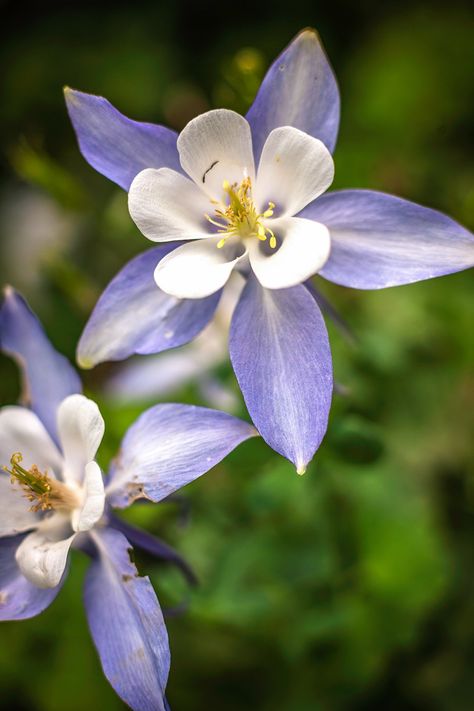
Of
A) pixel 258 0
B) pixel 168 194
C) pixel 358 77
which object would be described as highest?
pixel 168 194

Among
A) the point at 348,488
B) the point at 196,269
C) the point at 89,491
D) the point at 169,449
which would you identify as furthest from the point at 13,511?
the point at 348,488

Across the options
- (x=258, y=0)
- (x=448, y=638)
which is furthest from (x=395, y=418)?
(x=258, y=0)

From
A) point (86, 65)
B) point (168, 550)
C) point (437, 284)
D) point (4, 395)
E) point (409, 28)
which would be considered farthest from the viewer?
point (86, 65)

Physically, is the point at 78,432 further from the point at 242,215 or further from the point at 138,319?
the point at 242,215

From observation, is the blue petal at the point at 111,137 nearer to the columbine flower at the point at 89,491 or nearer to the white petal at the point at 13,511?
the columbine flower at the point at 89,491

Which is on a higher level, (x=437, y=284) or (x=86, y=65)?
(x=86, y=65)

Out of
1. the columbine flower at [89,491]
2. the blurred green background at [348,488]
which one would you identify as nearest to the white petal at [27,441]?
the columbine flower at [89,491]

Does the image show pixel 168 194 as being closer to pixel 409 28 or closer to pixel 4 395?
pixel 4 395
